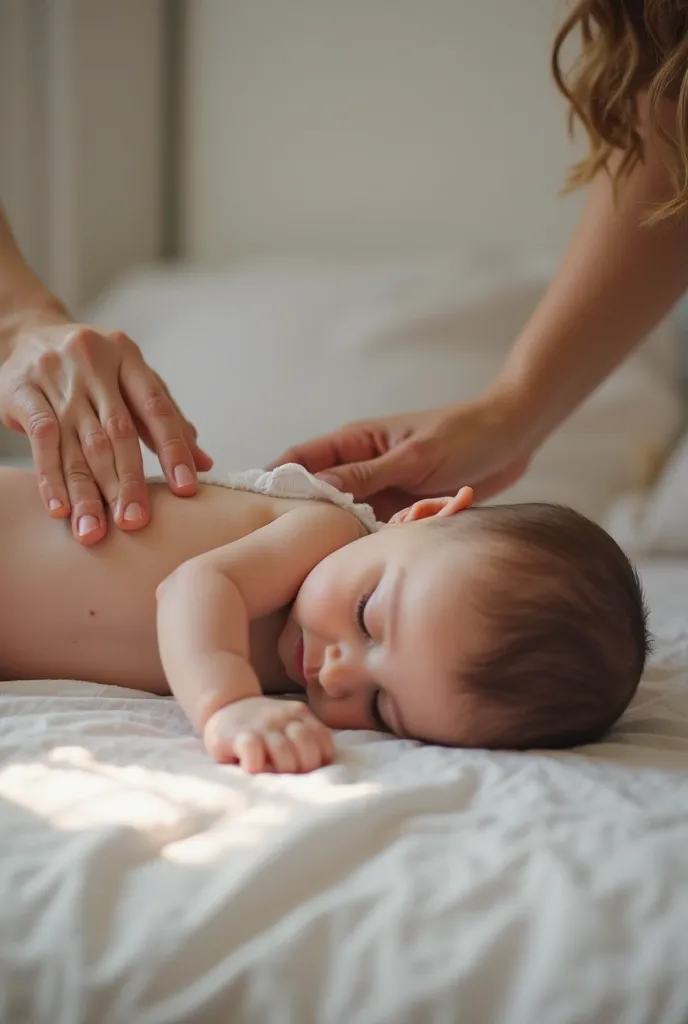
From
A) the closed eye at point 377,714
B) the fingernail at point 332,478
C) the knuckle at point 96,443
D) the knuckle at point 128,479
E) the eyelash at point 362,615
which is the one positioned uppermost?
the knuckle at point 96,443

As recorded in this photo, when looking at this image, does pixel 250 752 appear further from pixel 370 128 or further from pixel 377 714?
pixel 370 128

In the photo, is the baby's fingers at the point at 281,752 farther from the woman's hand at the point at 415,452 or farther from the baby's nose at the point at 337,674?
the woman's hand at the point at 415,452

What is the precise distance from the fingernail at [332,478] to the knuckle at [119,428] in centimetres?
22

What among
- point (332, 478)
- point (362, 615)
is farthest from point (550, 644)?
point (332, 478)

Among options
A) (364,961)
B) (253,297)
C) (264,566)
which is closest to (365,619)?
(264,566)

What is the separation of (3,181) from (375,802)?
2.14 m

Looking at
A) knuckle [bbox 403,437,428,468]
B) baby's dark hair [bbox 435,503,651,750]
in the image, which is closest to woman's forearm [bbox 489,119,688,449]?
knuckle [bbox 403,437,428,468]

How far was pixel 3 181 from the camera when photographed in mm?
2393

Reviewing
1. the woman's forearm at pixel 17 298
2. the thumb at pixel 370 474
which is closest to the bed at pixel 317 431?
the thumb at pixel 370 474

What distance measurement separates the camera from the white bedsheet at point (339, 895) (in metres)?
0.53

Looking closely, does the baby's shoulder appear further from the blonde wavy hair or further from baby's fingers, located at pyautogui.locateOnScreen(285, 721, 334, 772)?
the blonde wavy hair

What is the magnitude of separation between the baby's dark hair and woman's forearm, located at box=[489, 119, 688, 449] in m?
0.52

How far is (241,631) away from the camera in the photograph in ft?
2.96

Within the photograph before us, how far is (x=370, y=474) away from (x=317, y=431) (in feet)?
2.24
